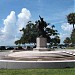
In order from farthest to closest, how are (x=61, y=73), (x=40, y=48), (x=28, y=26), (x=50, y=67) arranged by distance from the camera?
(x=28, y=26), (x=40, y=48), (x=50, y=67), (x=61, y=73)

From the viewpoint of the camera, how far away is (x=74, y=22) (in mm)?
77375

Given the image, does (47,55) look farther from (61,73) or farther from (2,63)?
(61,73)

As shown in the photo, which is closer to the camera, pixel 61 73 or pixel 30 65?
pixel 61 73

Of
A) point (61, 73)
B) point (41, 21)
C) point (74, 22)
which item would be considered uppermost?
point (74, 22)

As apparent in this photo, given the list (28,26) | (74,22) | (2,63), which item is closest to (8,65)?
(2,63)

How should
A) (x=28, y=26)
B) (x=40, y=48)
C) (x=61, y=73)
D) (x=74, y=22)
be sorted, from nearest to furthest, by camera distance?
(x=61, y=73)
(x=40, y=48)
(x=28, y=26)
(x=74, y=22)

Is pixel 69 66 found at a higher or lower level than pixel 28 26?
lower

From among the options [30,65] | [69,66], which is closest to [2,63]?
[30,65]

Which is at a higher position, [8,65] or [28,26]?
[28,26]

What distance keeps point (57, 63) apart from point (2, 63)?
316 centimetres

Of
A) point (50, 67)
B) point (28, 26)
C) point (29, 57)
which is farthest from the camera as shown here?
point (28, 26)

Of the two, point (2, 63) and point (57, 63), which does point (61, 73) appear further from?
point (2, 63)

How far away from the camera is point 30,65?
1518 cm

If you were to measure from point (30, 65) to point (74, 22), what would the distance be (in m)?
63.4
